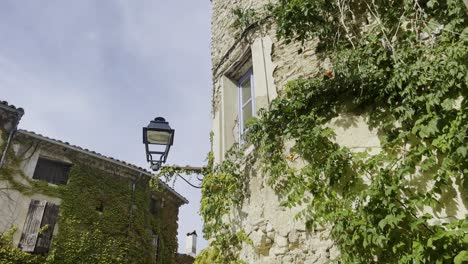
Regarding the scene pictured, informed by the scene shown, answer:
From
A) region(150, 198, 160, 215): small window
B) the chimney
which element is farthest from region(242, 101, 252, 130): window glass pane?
the chimney

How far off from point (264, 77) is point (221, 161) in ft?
4.33

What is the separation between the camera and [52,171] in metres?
13.3

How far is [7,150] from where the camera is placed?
40.1 ft

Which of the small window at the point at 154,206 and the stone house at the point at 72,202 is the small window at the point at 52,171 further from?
the small window at the point at 154,206

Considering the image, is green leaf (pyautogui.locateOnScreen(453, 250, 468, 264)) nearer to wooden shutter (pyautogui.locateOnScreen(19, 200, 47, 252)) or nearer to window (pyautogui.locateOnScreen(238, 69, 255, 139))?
window (pyautogui.locateOnScreen(238, 69, 255, 139))

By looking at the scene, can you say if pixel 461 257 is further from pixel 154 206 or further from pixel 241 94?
pixel 154 206

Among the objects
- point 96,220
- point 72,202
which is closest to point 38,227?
point 72,202

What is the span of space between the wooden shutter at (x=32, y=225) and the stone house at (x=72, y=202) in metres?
0.03

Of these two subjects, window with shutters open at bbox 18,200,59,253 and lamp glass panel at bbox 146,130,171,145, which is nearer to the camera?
lamp glass panel at bbox 146,130,171,145

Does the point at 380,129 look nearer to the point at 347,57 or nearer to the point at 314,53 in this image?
the point at 347,57

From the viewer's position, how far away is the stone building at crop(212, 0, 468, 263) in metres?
3.67

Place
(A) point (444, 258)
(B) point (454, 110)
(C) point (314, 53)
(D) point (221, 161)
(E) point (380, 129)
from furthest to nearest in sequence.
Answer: (D) point (221, 161) → (C) point (314, 53) → (E) point (380, 129) → (B) point (454, 110) → (A) point (444, 258)

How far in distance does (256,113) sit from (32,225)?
1026 cm

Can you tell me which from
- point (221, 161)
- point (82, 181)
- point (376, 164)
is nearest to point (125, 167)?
point (82, 181)
